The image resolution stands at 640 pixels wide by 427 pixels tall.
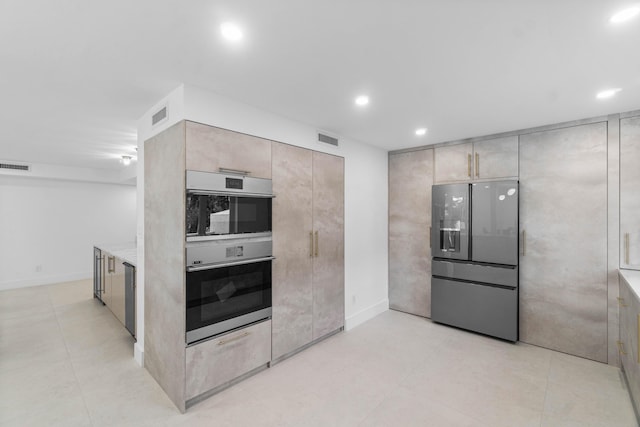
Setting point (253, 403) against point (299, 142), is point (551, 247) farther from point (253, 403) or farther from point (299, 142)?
point (253, 403)

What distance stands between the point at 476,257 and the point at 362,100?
96.2 inches

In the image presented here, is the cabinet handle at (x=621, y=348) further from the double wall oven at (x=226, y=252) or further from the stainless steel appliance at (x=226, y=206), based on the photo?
the stainless steel appliance at (x=226, y=206)

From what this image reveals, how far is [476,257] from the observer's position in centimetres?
358

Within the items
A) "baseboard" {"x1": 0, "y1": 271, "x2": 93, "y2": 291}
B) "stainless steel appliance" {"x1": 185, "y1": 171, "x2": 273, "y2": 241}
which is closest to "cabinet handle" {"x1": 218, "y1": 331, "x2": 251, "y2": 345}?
"stainless steel appliance" {"x1": 185, "y1": 171, "x2": 273, "y2": 241}

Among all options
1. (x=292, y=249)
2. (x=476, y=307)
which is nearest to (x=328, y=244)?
(x=292, y=249)

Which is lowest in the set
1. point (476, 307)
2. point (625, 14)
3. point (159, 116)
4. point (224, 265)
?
point (476, 307)

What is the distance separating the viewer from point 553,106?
2.69 meters

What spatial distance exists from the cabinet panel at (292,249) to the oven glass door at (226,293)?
16 centimetres

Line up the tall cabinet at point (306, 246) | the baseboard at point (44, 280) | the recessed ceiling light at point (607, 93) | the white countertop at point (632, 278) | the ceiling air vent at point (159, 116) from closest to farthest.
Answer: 1. the white countertop at point (632, 278)
2. the recessed ceiling light at point (607, 93)
3. the ceiling air vent at point (159, 116)
4. the tall cabinet at point (306, 246)
5. the baseboard at point (44, 280)

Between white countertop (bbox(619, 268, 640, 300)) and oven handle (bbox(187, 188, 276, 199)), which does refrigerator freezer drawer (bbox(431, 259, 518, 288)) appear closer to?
white countertop (bbox(619, 268, 640, 300))

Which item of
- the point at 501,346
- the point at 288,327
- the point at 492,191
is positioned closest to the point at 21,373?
the point at 288,327

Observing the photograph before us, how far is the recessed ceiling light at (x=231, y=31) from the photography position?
1536 millimetres

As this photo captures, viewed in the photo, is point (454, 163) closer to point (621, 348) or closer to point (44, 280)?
point (621, 348)

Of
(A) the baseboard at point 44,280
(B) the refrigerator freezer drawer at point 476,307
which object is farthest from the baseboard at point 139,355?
(A) the baseboard at point 44,280
